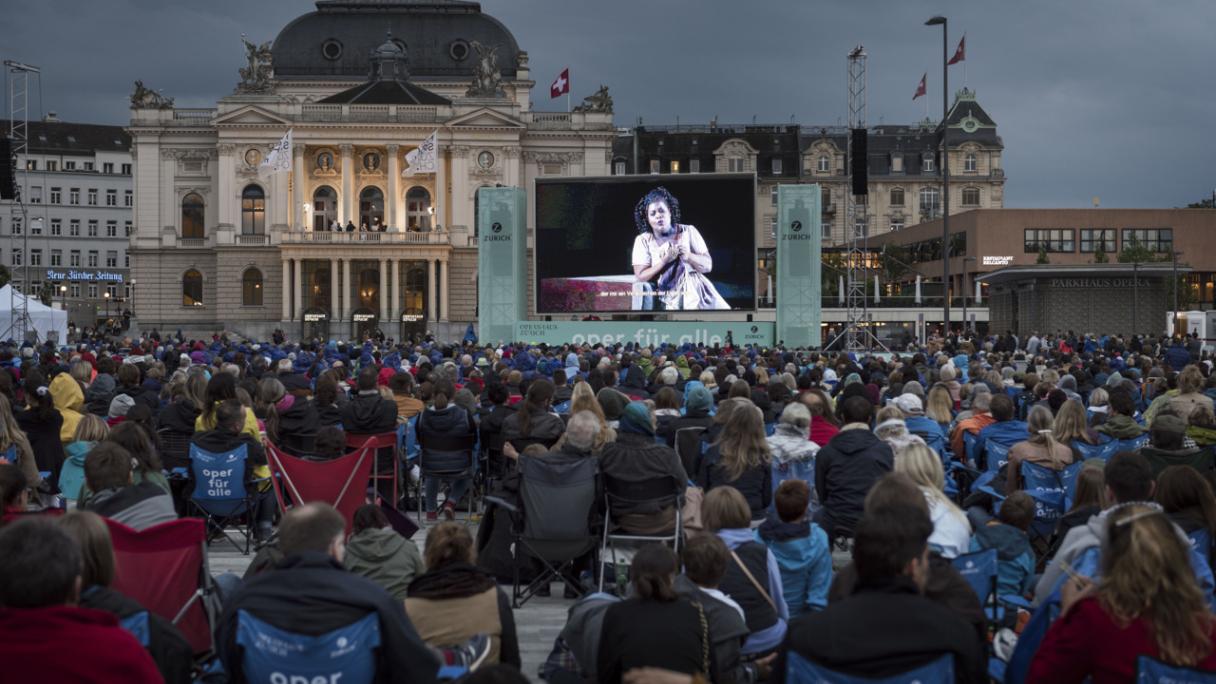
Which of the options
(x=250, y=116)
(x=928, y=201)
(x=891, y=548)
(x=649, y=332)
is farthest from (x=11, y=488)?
(x=928, y=201)

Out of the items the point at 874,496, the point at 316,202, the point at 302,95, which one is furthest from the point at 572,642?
the point at 302,95

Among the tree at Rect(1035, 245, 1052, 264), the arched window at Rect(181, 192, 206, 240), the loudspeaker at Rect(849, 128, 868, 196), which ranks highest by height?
the arched window at Rect(181, 192, 206, 240)

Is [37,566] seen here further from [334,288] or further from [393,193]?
[393,193]

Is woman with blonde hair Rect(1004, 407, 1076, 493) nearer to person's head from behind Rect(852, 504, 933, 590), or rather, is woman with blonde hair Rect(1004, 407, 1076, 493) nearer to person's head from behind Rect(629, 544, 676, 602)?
person's head from behind Rect(629, 544, 676, 602)

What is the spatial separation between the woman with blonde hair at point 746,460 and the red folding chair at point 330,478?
2.78 metres

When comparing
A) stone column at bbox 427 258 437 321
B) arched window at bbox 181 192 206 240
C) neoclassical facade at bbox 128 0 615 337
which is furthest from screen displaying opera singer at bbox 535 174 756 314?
arched window at bbox 181 192 206 240

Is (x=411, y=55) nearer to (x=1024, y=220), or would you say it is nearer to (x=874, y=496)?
(x=1024, y=220)

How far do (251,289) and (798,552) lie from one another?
6758 centimetres

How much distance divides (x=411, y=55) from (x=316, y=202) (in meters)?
12.8

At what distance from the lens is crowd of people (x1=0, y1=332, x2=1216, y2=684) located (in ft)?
14.2

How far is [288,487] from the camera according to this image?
9.92m

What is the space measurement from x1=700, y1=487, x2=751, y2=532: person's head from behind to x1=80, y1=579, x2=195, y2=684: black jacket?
9.75 feet

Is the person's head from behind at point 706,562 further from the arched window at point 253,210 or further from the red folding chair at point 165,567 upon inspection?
the arched window at point 253,210

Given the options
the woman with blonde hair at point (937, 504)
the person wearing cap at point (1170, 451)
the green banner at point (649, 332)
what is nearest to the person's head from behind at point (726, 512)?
the woman with blonde hair at point (937, 504)
